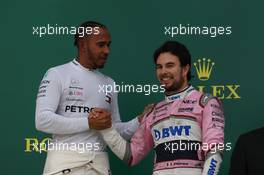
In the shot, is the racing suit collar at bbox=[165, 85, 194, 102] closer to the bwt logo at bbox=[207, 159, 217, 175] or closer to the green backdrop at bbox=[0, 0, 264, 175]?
the bwt logo at bbox=[207, 159, 217, 175]

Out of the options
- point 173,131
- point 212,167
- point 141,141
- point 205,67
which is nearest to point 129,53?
point 205,67

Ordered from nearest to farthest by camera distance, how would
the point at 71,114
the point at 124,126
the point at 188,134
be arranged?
the point at 188,134 → the point at 71,114 → the point at 124,126

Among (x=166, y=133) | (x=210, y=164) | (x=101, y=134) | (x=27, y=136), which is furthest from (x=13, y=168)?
(x=210, y=164)

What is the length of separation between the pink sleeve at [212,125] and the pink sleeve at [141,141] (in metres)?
0.29

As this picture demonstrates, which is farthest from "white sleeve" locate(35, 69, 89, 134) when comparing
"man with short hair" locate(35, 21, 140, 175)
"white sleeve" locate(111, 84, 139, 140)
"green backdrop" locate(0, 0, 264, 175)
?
"green backdrop" locate(0, 0, 264, 175)

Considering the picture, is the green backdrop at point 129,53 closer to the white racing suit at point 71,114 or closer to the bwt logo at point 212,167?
the white racing suit at point 71,114

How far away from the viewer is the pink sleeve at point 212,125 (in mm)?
2268

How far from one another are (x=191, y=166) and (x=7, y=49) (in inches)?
47.4

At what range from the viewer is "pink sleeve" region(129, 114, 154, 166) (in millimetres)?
2529

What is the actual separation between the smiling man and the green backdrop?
0.50 metres

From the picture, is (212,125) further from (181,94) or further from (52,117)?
(52,117)

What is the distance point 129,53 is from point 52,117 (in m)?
0.73

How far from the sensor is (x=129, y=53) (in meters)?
2.98

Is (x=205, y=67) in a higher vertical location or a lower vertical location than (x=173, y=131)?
higher
